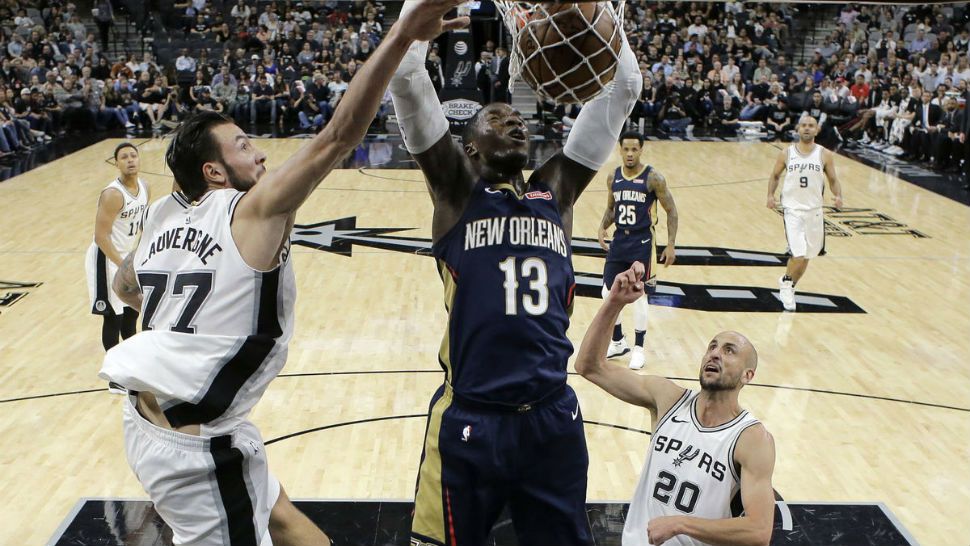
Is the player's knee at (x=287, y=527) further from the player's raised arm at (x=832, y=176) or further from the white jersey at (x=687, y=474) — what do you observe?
the player's raised arm at (x=832, y=176)

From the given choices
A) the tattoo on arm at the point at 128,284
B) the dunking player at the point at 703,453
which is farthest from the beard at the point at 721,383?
the tattoo on arm at the point at 128,284

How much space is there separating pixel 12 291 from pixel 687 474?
286 inches

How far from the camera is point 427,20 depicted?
2291 millimetres

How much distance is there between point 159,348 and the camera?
112 inches

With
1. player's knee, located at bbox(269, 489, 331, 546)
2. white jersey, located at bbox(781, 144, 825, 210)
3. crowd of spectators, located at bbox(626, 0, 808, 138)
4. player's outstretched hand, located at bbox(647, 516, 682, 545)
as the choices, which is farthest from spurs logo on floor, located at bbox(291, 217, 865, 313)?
crowd of spectators, located at bbox(626, 0, 808, 138)

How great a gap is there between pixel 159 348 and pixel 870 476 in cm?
419

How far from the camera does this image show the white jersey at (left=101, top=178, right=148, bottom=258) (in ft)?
22.0

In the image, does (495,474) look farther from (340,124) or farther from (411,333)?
(411,333)

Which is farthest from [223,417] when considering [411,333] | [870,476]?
[411,333]

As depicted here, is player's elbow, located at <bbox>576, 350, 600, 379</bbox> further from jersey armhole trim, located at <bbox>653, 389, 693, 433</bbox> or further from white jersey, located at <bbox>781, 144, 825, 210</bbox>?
white jersey, located at <bbox>781, 144, 825, 210</bbox>

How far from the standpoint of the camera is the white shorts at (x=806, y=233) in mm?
8773

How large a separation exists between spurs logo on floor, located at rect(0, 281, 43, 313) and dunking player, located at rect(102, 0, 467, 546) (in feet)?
20.1

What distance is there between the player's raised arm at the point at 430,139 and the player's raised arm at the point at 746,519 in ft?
3.94

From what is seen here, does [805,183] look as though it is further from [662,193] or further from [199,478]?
[199,478]
